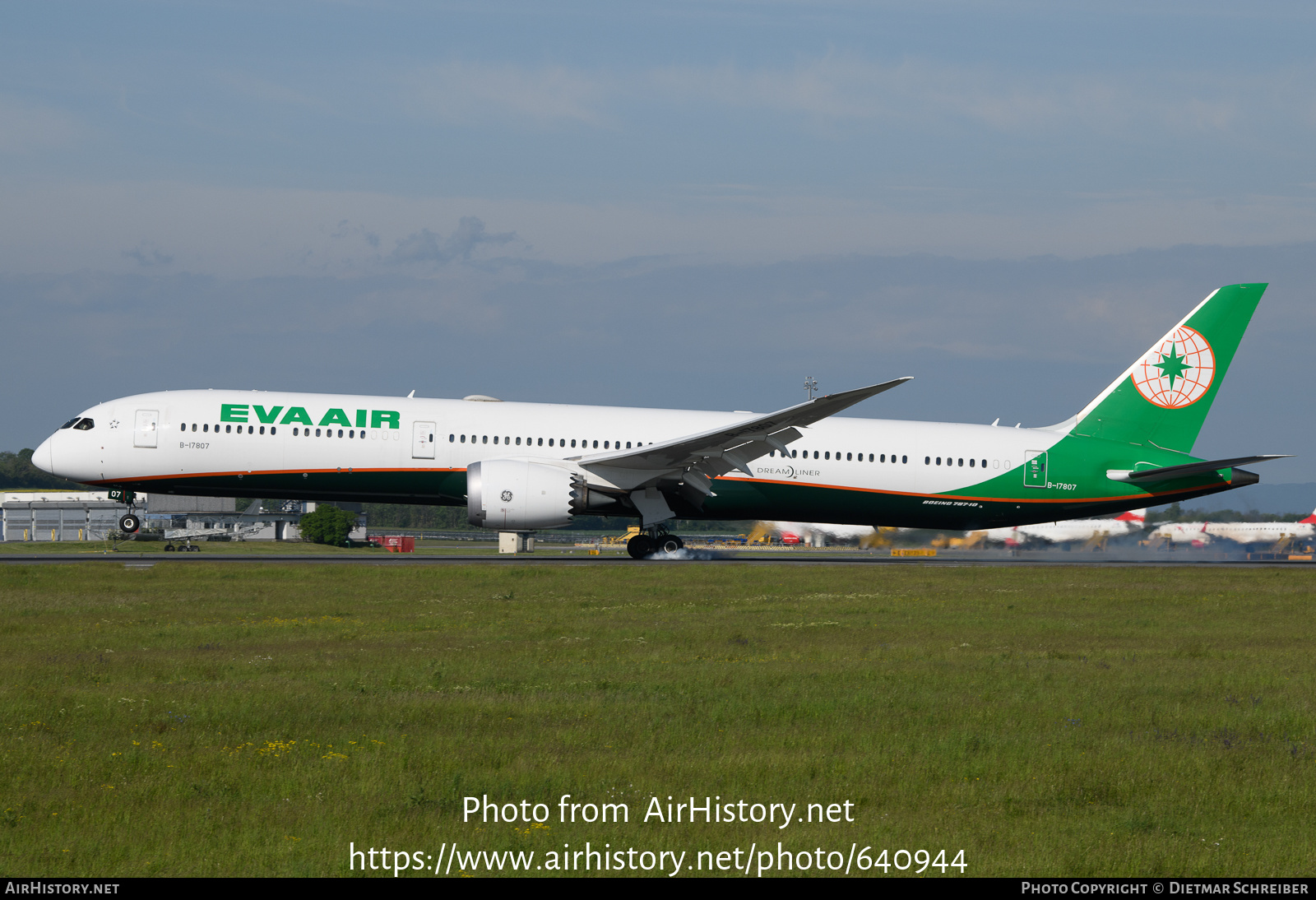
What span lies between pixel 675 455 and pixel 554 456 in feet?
11.2

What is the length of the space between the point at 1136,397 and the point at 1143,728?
26004mm

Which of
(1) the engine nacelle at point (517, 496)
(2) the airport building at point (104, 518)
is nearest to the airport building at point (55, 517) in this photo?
(2) the airport building at point (104, 518)

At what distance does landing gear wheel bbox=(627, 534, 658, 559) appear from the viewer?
3247cm

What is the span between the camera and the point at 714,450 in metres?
29.6

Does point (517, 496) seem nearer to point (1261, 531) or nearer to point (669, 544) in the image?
point (669, 544)

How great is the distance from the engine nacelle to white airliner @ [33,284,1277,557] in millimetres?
41

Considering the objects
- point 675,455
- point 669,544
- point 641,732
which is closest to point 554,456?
point 675,455

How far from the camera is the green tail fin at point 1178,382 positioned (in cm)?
3406

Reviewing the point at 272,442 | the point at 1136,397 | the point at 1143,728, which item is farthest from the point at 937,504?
the point at 1143,728

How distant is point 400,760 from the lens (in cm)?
862

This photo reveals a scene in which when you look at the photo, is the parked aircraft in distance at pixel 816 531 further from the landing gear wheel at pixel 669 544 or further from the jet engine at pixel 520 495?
the jet engine at pixel 520 495

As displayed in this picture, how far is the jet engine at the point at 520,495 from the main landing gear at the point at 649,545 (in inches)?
133

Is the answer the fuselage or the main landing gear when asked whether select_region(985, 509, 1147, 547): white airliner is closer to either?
the fuselage

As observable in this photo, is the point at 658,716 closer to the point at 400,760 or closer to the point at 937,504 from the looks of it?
the point at 400,760
